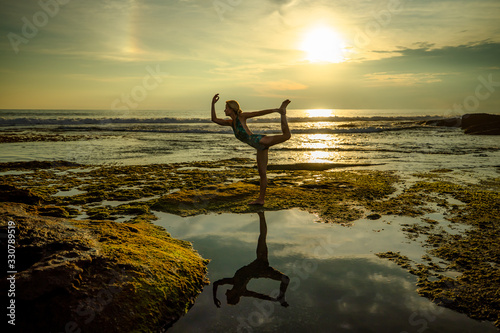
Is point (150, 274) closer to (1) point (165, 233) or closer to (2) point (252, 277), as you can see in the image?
(2) point (252, 277)

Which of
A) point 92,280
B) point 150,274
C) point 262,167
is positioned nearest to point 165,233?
point 150,274

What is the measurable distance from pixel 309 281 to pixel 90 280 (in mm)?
2523

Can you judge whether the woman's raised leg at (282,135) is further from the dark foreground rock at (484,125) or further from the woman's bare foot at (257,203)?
the dark foreground rock at (484,125)

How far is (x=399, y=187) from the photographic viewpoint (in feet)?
31.3

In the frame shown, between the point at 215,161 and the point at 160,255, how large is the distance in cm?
1172

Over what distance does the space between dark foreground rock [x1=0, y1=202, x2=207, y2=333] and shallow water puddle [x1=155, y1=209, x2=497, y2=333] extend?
11.8 inches

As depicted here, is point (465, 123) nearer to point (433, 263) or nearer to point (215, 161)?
point (215, 161)

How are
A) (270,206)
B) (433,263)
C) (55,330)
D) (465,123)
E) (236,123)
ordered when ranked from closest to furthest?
(55,330) → (433,263) → (236,123) → (270,206) → (465,123)

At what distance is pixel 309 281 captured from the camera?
159 inches

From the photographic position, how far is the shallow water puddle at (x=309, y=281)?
3217 mm

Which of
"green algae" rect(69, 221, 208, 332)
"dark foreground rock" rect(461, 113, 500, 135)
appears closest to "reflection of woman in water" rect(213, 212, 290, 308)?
"green algae" rect(69, 221, 208, 332)

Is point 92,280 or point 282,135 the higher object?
point 282,135

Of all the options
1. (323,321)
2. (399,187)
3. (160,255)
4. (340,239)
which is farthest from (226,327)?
(399,187)

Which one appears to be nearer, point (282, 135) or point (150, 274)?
point (150, 274)
